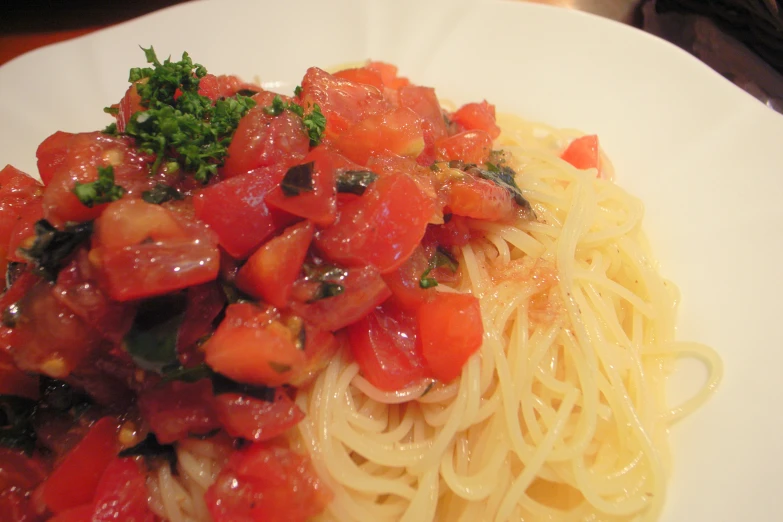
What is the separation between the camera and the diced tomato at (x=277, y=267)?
98.0 inches

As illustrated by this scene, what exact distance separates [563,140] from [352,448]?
309 centimetres

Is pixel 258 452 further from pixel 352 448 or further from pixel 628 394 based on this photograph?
pixel 628 394

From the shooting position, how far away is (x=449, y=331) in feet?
9.18

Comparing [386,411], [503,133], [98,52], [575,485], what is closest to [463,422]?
[386,411]

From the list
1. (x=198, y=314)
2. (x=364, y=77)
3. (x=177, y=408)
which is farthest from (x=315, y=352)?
(x=364, y=77)

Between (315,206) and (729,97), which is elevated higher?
(729,97)

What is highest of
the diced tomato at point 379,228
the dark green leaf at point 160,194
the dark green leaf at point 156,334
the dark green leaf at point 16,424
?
the diced tomato at point 379,228

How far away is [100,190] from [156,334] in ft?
2.19

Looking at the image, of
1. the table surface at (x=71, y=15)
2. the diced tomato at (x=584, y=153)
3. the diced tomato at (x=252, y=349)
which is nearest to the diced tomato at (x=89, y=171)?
the diced tomato at (x=252, y=349)

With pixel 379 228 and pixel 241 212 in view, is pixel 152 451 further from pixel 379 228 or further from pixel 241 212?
pixel 379 228

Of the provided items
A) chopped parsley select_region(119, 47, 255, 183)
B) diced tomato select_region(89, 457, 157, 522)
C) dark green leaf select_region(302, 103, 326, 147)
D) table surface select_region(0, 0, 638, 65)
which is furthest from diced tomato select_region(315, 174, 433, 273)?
table surface select_region(0, 0, 638, 65)

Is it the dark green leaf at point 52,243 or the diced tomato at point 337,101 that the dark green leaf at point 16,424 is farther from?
the diced tomato at point 337,101

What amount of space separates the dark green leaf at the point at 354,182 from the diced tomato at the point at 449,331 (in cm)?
68

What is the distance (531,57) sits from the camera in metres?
5.16
